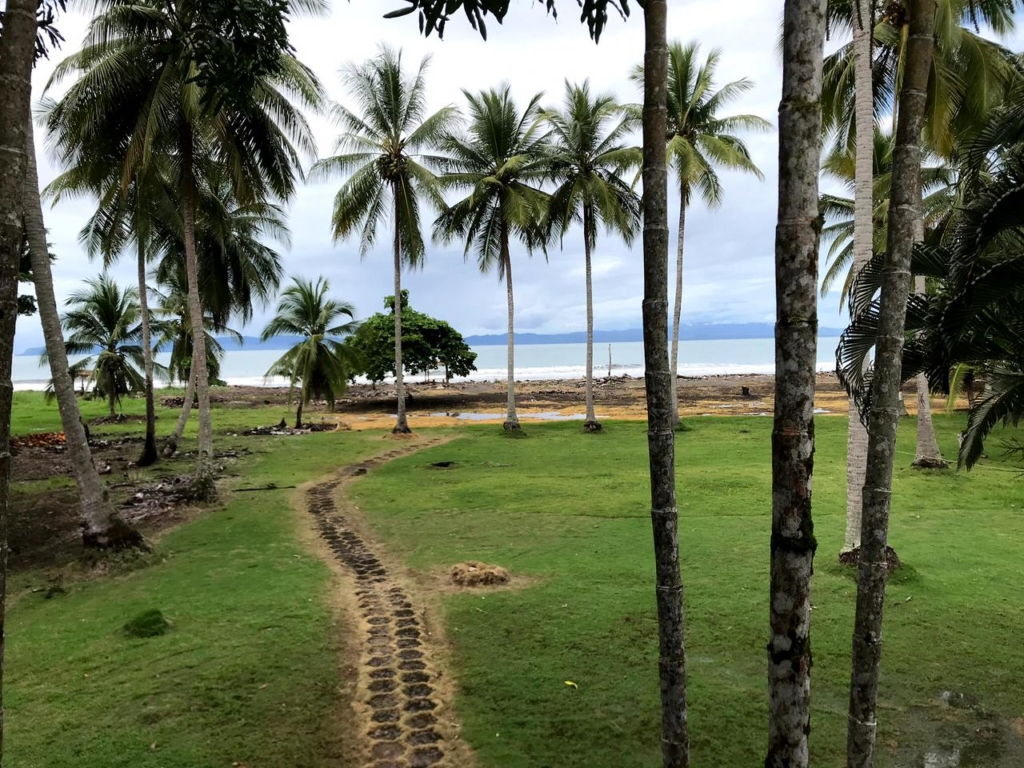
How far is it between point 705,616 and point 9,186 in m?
6.22

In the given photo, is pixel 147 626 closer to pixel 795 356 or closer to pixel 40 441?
pixel 795 356

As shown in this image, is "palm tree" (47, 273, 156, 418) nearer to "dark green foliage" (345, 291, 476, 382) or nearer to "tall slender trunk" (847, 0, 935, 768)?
"dark green foliage" (345, 291, 476, 382)

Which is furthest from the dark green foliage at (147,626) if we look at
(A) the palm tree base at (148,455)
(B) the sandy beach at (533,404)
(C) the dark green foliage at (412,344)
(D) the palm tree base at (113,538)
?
(C) the dark green foliage at (412,344)

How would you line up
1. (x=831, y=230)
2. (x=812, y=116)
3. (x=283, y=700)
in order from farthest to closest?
(x=831, y=230), (x=283, y=700), (x=812, y=116)

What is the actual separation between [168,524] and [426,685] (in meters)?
7.23

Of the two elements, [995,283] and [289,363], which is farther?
[289,363]

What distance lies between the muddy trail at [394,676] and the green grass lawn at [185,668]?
260mm

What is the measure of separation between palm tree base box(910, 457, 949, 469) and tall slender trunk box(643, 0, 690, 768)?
13030 millimetres

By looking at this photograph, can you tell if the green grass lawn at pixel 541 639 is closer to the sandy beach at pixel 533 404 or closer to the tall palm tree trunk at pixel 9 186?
the tall palm tree trunk at pixel 9 186

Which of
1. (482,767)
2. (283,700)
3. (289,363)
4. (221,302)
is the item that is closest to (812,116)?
(482,767)

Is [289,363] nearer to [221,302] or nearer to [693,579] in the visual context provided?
[221,302]

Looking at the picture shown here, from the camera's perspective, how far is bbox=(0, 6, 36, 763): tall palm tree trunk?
2754 millimetres

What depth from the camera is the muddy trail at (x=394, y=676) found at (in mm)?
4418

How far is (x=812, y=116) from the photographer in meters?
2.60
